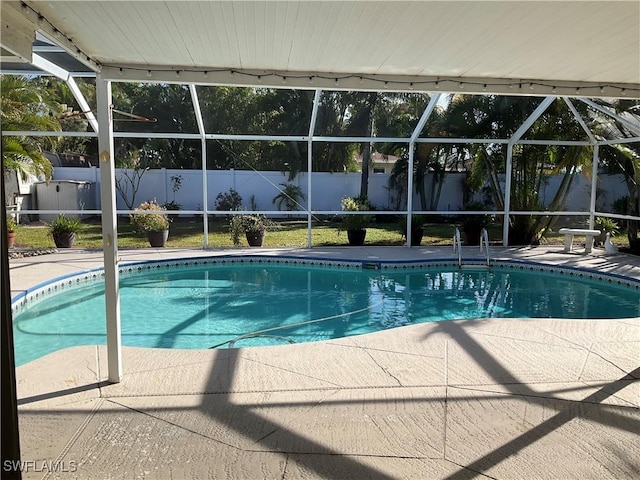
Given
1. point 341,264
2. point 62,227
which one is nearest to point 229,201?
point 62,227

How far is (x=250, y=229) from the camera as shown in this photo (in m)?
10.6

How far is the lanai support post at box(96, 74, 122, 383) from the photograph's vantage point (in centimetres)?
305

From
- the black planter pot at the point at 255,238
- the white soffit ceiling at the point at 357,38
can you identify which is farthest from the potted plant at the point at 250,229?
the white soffit ceiling at the point at 357,38

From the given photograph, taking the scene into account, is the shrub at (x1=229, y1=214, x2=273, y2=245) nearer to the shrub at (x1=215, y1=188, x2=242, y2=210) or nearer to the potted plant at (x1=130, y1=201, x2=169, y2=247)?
the potted plant at (x1=130, y1=201, x2=169, y2=247)

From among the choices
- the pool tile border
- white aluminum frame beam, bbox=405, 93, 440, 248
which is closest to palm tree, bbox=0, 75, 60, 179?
the pool tile border

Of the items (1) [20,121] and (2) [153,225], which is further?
(2) [153,225]

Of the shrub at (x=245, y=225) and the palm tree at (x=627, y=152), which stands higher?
the palm tree at (x=627, y=152)

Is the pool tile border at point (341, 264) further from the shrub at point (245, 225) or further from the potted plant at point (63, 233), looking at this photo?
the potted plant at point (63, 233)

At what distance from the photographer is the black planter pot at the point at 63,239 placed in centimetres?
993

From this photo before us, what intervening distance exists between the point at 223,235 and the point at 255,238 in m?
2.31

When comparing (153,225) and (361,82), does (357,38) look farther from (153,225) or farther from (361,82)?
(153,225)

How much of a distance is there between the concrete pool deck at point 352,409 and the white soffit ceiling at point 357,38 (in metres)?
2.19

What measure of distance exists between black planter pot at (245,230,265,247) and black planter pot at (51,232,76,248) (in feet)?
12.4

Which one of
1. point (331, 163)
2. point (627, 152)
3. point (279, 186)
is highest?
point (331, 163)
